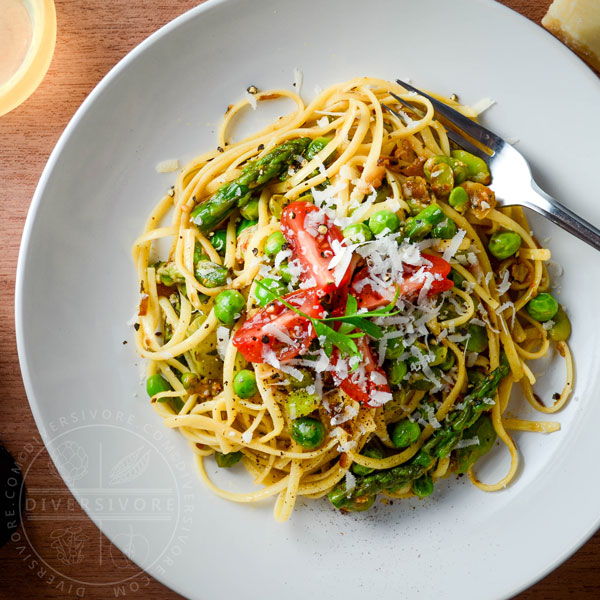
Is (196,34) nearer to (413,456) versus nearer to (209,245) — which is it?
(209,245)

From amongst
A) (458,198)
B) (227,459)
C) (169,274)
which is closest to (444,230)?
(458,198)

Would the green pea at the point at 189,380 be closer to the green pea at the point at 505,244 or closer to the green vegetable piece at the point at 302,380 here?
the green vegetable piece at the point at 302,380

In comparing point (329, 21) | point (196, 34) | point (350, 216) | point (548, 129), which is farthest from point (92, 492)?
point (548, 129)

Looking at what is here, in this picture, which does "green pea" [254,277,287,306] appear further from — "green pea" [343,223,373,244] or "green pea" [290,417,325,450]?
"green pea" [290,417,325,450]

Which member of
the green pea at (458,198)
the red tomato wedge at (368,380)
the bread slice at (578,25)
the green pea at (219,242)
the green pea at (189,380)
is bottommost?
the green pea at (189,380)

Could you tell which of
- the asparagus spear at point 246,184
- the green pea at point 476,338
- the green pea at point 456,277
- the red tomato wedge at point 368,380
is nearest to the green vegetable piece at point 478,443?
the green pea at point 476,338

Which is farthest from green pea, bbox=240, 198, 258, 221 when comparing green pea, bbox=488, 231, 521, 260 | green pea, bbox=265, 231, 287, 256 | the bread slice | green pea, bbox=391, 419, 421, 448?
the bread slice
